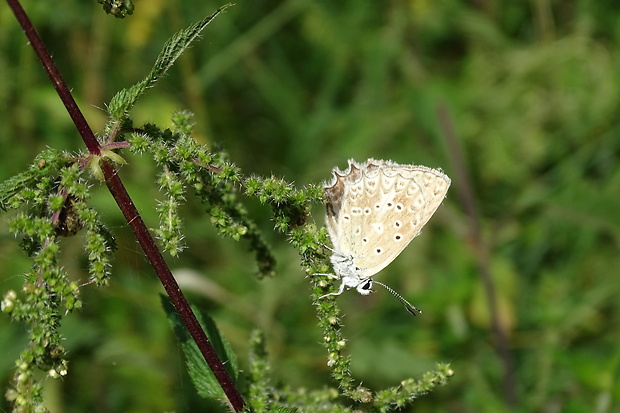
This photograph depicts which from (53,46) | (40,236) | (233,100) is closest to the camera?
(40,236)

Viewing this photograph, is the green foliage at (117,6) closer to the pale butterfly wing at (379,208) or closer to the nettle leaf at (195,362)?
the nettle leaf at (195,362)

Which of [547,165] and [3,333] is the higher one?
[547,165]

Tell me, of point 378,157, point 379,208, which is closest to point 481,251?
point 378,157

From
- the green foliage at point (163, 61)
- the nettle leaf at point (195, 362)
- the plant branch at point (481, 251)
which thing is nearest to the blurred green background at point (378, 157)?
the plant branch at point (481, 251)

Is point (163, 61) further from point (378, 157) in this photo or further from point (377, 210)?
point (378, 157)

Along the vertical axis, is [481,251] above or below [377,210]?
above

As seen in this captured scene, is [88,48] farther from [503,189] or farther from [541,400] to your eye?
[541,400]

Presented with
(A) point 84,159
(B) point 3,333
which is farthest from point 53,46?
(A) point 84,159

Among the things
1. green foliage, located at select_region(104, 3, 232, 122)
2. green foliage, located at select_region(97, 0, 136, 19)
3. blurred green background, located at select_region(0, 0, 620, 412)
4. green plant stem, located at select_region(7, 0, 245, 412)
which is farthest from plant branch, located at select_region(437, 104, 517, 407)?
green foliage, located at select_region(97, 0, 136, 19)
